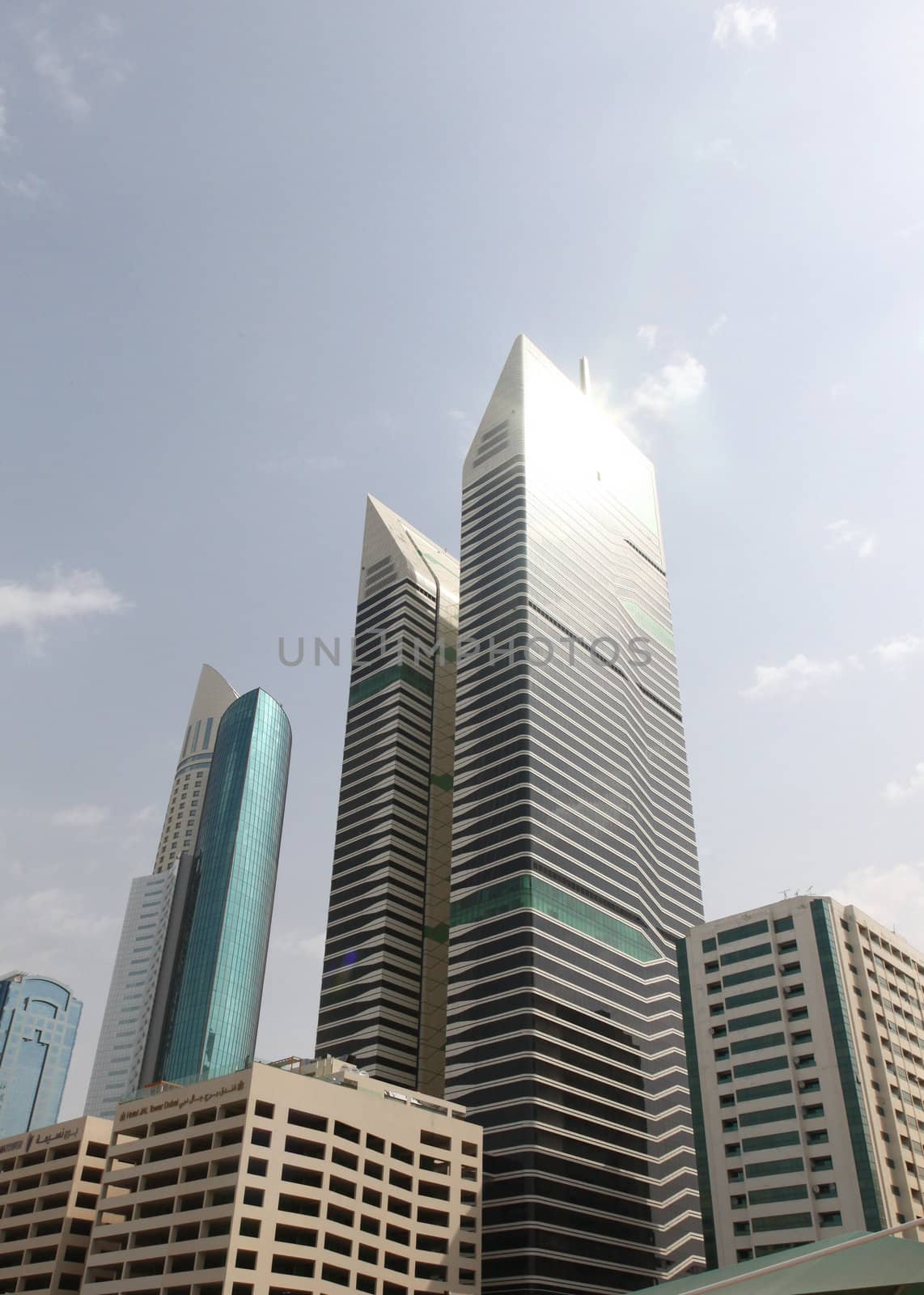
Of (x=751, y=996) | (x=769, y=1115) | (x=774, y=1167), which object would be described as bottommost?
(x=774, y=1167)

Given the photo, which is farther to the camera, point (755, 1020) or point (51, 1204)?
point (755, 1020)

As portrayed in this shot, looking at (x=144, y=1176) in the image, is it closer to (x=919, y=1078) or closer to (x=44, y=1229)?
(x=44, y=1229)

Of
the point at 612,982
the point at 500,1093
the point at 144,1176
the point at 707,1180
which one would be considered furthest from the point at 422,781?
the point at 144,1176

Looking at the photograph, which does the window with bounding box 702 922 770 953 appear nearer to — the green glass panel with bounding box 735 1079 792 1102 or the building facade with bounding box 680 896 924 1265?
the building facade with bounding box 680 896 924 1265

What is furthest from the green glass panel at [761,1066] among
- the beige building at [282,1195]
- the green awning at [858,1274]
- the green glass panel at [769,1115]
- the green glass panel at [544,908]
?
the green awning at [858,1274]

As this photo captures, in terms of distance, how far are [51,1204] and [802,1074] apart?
81.6 metres

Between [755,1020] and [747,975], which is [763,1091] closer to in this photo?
[755,1020]

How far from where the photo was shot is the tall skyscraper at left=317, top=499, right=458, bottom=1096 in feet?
532

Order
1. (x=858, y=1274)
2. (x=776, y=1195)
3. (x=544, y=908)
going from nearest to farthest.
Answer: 1. (x=858, y=1274)
2. (x=776, y=1195)
3. (x=544, y=908)

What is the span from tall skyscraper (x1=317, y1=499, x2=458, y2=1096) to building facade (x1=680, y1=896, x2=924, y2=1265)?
150 ft

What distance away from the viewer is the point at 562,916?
491 ft

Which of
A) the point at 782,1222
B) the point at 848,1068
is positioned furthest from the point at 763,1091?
the point at 782,1222

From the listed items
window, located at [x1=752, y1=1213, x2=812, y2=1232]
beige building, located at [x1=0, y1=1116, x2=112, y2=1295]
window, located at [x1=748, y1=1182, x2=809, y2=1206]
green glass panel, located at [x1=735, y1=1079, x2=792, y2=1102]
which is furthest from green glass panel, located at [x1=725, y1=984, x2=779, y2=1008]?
beige building, located at [x1=0, y1=1116, x2=112, y2=1295]

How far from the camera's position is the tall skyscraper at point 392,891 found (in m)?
162
